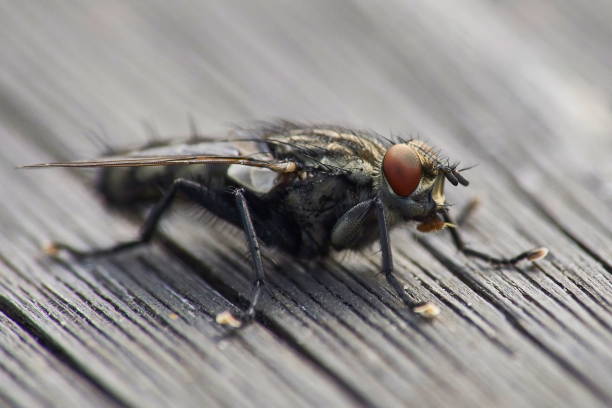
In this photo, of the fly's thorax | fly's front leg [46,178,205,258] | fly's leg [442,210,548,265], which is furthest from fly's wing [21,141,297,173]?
fly's leg [442,210,548,265]

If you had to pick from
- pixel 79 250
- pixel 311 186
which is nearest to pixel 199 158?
pixel 311 186

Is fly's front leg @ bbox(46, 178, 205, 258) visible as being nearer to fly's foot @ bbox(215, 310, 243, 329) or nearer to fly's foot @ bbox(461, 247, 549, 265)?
fly's foot @ bbox(215, 310, 243, 329)

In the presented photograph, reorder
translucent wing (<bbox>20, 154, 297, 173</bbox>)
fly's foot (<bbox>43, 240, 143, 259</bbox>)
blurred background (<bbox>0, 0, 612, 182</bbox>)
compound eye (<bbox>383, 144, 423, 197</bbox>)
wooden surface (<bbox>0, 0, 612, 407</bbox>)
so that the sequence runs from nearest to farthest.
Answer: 1. wooden surface (<bbox>0, 0, 612, 407</bbox>)
2. compound eye (<bbox>383, 144, 423, 197</bbox>)
3. translucent wing (<bbox>20, 154, 297, 173</bbox>)
4. fly's foot (<bbox>43, 240, 143, 259</bbox>)
5. blurred background (<bbox>0, 0, 612, 182</bbox>)

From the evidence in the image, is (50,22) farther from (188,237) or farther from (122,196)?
(188,237)

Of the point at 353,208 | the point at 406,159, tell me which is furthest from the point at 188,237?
the point at 406,159

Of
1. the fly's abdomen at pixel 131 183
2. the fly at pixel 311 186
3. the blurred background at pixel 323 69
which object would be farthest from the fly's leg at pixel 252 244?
the blurred background at pixel 323 69

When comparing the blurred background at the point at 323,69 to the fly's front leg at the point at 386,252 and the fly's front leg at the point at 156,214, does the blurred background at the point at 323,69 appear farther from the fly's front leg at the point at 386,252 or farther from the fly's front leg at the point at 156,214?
the fly's front leg at the point at 386,252
